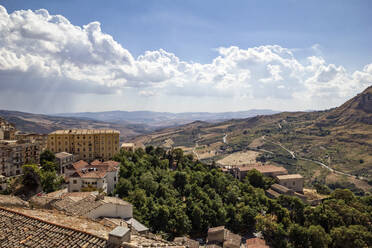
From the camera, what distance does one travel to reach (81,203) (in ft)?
87.9

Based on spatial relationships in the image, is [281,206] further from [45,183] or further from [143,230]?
[45,183]

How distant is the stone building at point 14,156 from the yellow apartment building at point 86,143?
11996mm

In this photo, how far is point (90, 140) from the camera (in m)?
62.8

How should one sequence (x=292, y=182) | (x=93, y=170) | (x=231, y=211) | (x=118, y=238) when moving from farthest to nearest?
(x=292, y=182)
(x=231, y=211)
(x=93, y=170)
(x=118, y=238)

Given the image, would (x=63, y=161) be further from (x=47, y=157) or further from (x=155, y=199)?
(x=155, y=199)

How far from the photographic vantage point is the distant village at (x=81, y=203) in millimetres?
10688

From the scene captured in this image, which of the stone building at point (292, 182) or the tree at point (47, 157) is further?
the stone building at point (292, 182)

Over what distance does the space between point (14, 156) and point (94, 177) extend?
17.5 meters

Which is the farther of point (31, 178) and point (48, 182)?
point (31, 178)

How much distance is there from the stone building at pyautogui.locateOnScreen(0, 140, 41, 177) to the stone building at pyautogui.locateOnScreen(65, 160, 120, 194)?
9.83m

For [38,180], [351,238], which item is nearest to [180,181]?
[38,180]

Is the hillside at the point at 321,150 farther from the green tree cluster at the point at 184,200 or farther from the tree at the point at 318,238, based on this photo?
the tree at the point at 318,238

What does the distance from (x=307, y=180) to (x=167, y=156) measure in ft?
234

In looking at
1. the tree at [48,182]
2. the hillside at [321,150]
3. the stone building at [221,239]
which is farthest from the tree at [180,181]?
the hillside at [321,150]
